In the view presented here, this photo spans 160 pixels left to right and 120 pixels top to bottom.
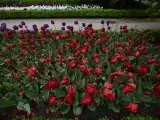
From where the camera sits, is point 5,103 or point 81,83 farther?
point 81,83

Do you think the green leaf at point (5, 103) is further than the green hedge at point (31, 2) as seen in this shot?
No

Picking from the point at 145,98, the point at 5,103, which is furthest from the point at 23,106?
the point at 145,98

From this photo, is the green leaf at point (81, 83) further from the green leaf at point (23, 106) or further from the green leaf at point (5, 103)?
the green leaf at point (5, 103)

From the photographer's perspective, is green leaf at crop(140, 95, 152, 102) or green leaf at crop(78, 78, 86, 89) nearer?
green leaf at crop(140, 95, 152, 102)

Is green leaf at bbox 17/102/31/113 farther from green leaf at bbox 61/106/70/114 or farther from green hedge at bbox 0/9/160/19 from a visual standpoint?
green hedge at bbox 0/9/160/19

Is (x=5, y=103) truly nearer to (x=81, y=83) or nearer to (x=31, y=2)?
(x=81, y=83)

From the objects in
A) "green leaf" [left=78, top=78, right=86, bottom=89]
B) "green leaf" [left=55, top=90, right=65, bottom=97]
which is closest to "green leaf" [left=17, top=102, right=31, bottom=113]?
"green leaf" [left=55, top=90, right=65, bottom=97]

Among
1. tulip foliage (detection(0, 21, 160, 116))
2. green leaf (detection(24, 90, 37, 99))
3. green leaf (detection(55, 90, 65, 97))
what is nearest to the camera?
tulip foliage (detection(0, 21, 160, 116))

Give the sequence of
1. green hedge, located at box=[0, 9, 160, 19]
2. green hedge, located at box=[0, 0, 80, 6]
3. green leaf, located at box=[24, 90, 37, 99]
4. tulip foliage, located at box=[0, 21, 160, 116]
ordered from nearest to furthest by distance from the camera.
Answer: tulip foliage, located at box=[0, 21, 160, 116]
green leaf, located at box=[24, 90, 37, 99]
green hedge, located at box=[0, 9, 160, 19]
green hedge, located at box=[0, 0, 80, 6]

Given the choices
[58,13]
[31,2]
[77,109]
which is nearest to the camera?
[77,109]

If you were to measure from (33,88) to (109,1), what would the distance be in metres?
13.6

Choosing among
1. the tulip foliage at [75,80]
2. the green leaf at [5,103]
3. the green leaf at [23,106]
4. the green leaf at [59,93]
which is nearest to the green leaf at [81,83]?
the tulip foliage at [75,80]

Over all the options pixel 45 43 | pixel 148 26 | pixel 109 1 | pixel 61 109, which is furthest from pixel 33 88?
pixel 109 1

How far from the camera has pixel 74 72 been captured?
14.2 feet
